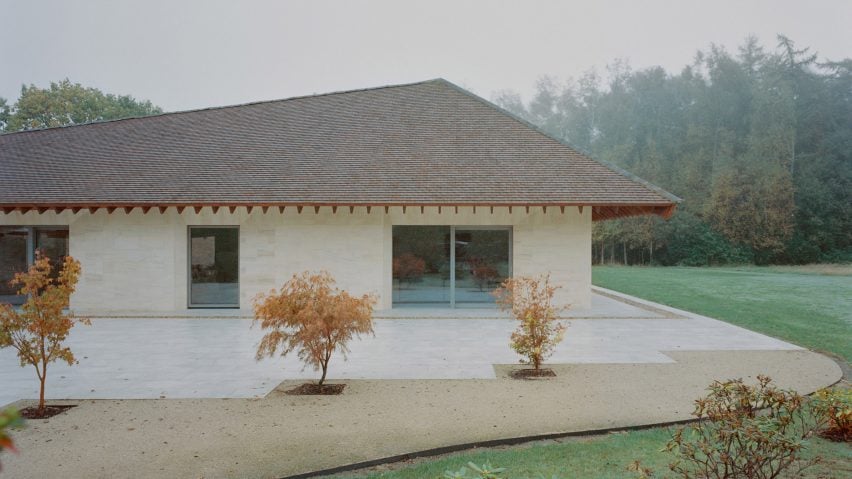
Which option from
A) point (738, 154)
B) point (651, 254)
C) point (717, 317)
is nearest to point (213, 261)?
point (717, 317)

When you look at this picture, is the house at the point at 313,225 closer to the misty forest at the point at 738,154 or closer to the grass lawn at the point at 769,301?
the grass lawn at the point at 769,301

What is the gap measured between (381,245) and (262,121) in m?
7.03

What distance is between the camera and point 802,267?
40.0 meters

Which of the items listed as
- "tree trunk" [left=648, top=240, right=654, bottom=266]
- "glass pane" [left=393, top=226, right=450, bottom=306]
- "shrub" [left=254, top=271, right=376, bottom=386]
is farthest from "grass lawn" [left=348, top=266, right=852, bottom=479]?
"glass pane" [left=393, top=226, right=450, bottom=306]

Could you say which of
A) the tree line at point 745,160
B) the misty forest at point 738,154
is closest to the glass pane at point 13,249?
the misty forest at point 738,154

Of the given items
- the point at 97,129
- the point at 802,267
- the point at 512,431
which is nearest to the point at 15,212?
the point at 97,129

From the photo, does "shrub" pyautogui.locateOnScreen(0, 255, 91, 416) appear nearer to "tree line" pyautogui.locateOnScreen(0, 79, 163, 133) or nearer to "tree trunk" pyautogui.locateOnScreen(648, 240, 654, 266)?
"tree line" pyautogui.locateOnScreen(0, 79, 163, 133)

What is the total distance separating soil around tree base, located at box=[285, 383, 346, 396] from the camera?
7893 mm

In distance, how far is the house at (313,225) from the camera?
16328 mm

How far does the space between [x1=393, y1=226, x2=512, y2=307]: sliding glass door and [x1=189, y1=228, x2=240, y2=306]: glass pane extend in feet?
16.3

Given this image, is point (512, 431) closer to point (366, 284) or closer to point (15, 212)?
point (366, 284)

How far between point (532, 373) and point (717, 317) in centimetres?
982

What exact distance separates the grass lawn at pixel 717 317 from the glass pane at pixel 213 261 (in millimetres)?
13266

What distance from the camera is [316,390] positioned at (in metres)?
8.02
